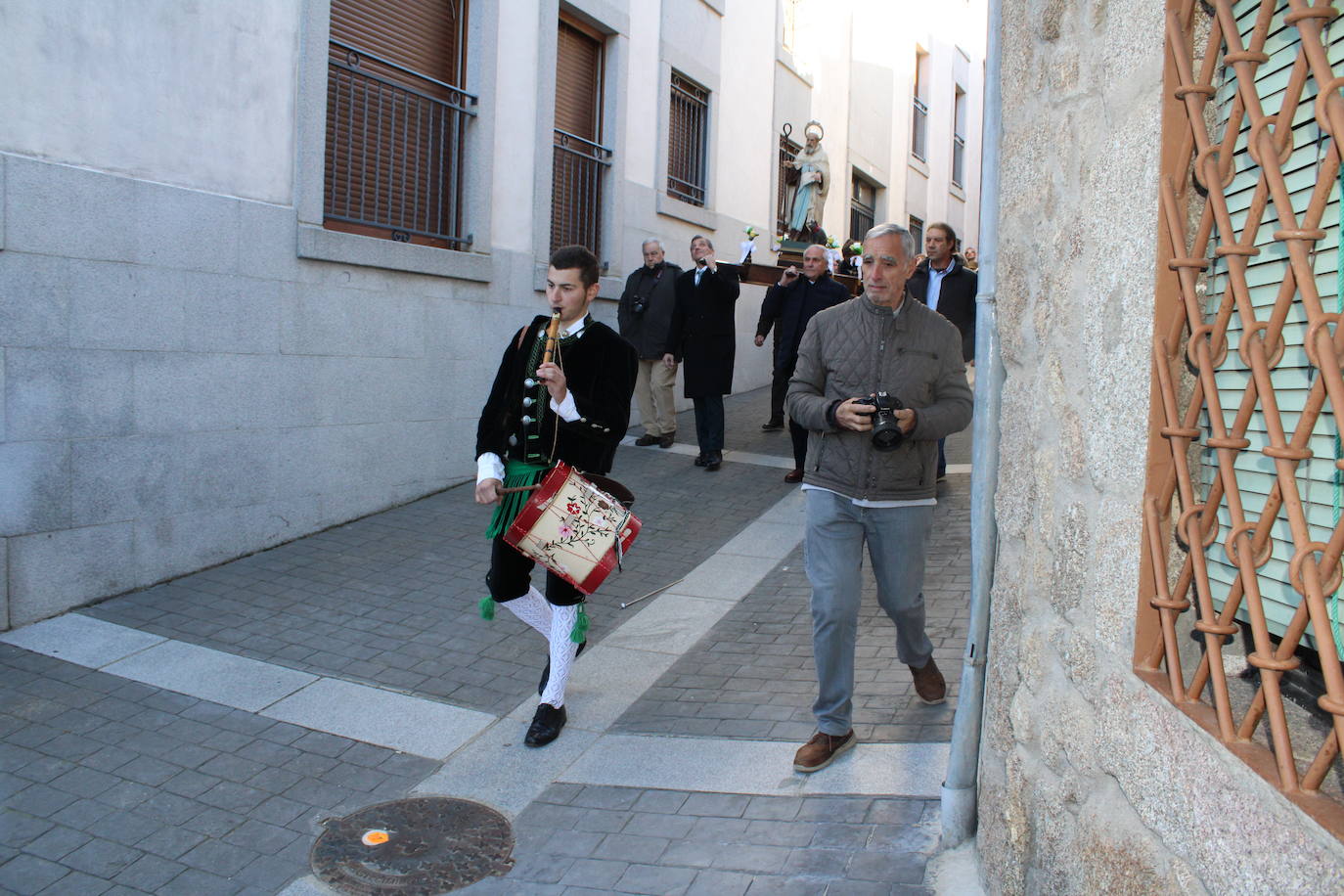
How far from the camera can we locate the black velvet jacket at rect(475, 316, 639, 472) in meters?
4.64

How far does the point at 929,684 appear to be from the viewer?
4691 mm

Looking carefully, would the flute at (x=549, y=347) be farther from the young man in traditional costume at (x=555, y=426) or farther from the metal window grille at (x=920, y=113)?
the metal window grille at (x=920, y=113)

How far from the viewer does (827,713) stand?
4199mm

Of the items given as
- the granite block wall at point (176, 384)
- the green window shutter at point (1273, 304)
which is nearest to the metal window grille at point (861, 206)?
the granite block wall at point (176, 384)

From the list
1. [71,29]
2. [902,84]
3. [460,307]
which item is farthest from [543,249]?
[902,84]

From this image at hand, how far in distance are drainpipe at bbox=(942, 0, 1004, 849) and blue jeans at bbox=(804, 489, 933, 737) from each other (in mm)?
662

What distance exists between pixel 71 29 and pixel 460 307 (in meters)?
3.73

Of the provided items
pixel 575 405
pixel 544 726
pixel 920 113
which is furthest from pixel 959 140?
pixel 544 726

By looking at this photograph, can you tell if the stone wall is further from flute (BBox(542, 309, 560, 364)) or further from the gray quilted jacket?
flute (BBox(542, 309, 560, 364))

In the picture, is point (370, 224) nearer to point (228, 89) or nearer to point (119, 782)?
point (228, 89)

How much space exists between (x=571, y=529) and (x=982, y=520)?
60.6 inches

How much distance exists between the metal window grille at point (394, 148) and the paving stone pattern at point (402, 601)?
2.27 meters

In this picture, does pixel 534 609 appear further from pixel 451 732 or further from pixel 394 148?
pixel 394 148

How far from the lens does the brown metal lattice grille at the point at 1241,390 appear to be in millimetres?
1669
